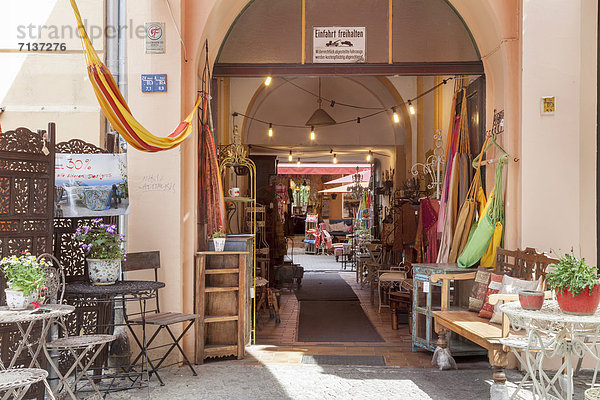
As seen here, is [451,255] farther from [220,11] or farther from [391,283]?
[220,11]

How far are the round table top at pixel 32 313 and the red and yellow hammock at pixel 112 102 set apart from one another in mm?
1471

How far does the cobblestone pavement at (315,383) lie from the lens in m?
4.70

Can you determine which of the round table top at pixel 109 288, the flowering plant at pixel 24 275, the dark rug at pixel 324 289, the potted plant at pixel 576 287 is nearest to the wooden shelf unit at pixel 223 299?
the round table top at pixel 109 288

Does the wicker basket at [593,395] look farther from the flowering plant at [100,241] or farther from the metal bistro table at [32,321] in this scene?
the flowering plant at [100,241]

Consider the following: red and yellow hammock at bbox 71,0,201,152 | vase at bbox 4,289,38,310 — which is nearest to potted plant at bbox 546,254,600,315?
red and yellow hammock at bbox 71,0,201,152

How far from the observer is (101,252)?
16.2 ft

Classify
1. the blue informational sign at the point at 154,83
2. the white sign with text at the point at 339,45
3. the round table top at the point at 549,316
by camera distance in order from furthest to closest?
the white sign with text at the point at 339,45 < the blue informational sign at the point at 154,83 < the round table top at the point at 549,316

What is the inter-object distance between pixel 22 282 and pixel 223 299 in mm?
2521

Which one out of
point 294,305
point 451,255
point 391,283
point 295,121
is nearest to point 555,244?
point 451,255

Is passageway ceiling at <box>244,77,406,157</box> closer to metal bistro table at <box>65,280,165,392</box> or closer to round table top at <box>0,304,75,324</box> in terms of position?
metal bistro table at <box>65,280,165,392</box>

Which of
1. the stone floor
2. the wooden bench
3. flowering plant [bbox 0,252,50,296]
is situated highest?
flowering plant [bbox 0,252,50,296]

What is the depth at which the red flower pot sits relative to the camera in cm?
344

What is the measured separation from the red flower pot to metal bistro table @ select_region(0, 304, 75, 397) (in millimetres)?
3144

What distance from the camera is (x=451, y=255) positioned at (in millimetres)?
6746
